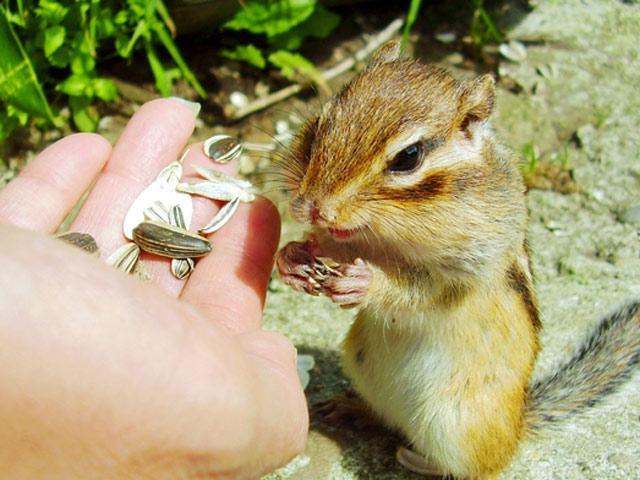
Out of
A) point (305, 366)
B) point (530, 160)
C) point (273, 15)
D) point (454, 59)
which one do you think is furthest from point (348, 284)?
point (454, 59)

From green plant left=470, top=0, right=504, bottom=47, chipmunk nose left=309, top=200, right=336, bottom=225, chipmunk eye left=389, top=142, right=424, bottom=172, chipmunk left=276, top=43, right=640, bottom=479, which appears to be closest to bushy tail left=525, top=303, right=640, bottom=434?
chipmunk left=276, top=43, right=640, bottom=479

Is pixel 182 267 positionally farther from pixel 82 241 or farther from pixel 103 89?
pixel 103 89

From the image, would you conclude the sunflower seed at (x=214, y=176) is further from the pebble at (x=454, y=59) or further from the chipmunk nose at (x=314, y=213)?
the pebble at (x=454, y=59)

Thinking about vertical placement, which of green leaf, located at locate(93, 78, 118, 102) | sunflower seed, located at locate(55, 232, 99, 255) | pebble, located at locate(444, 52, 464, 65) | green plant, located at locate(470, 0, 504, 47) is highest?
Result: sunflower seed, located at locate(55, 232, 99, 255)

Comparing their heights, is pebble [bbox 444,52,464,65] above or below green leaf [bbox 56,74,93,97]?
below

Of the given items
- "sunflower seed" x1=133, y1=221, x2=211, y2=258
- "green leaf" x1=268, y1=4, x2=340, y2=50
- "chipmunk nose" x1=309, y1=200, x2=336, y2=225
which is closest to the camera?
"chipmunk nose" x1=309, y1=200, x2=336, y2=225

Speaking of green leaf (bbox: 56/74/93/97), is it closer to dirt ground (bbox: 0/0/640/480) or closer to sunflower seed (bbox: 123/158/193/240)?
dirt ground (bbox: 0/0/640/480)

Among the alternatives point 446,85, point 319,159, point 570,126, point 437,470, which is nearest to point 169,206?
point 319,159
